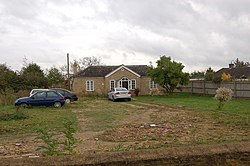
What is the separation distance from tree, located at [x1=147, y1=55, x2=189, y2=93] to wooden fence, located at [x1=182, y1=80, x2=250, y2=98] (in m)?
2.93

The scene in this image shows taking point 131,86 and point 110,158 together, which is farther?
point 131,86

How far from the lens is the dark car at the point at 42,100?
22580 mm

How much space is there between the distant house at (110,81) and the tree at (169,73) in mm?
5374

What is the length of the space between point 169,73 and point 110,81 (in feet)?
33.1

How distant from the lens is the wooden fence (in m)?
30.4

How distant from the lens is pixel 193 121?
14258 millimetres

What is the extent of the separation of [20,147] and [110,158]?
6.89 metres

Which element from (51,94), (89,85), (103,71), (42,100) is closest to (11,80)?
(89,85)

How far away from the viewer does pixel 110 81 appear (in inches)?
1644

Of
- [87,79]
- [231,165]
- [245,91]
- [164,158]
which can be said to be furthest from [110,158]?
[87,79]

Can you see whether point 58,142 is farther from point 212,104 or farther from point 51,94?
point 212,104

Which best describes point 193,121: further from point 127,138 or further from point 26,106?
point 26,106

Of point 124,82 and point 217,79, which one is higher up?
point 217,79

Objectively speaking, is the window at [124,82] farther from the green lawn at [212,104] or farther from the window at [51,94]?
the window at [51,94]
